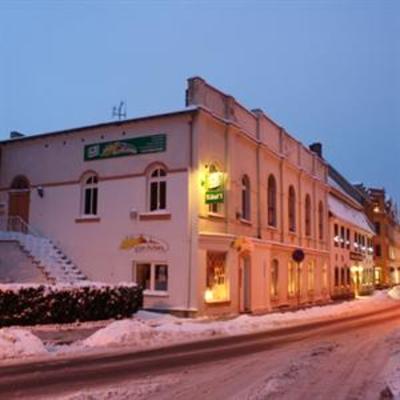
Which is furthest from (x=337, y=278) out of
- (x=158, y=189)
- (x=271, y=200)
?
(x=158, y=189)

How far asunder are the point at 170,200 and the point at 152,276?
317 centimetres

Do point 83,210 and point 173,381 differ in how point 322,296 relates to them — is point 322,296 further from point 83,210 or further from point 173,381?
point 173,381

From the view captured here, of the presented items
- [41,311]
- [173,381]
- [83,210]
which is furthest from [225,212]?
[173,381]

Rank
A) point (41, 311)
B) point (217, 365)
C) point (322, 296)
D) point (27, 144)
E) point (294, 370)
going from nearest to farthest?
1. point (294, 370)
2. point (217, 365)
3. point (41, 311)
4. point (27, 144)
5. point (322, 296)

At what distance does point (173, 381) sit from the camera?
9.70m

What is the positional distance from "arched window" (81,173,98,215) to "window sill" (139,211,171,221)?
2.90 meters

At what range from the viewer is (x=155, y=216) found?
23.2 m

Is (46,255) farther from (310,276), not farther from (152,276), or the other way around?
(310,276)

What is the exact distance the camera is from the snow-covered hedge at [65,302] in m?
16.8

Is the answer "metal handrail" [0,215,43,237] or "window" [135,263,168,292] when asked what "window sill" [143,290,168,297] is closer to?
"window" [135,263,168,292]

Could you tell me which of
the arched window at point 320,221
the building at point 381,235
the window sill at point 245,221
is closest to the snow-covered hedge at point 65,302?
the window sill at point 245,221

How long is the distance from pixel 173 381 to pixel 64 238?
17188mm

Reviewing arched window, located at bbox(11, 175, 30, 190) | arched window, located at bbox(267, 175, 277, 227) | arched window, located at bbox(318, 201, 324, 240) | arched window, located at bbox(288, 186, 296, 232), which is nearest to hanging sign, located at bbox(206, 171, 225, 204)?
arched window, located at bbox(267, 175, 277, 227)

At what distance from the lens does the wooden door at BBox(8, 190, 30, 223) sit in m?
27.3
